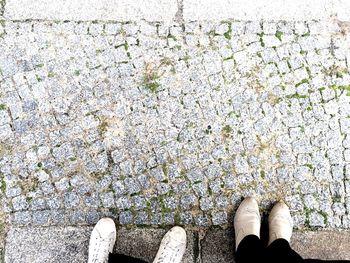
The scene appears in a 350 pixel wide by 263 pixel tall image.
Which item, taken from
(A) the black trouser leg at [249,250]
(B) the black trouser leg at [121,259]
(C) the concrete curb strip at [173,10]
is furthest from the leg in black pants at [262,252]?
(C) the concrete curb strip at [173,10]

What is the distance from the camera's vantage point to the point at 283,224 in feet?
12.9

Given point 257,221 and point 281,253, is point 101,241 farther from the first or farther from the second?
point 281,253

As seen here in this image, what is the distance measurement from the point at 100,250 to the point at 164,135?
3.19 ft

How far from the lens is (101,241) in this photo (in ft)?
13.0

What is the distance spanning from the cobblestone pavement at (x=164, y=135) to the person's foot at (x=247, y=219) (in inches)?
3.7

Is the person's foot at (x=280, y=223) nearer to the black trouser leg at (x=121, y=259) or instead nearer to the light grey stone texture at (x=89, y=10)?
the black trouser leg at (x=121, y=259)

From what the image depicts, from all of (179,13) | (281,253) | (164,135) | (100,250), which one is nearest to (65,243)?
(100,250)

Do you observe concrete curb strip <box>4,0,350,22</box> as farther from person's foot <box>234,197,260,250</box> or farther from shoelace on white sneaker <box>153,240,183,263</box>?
shoelace on white sneaker <box>153,240,183,263</box>

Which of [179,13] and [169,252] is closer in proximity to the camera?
[169,252]

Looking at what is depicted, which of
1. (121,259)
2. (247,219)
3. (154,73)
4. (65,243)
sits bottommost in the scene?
(121,259)

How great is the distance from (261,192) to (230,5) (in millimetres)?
1453

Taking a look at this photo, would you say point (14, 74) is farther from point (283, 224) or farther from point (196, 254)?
point (283, 224)

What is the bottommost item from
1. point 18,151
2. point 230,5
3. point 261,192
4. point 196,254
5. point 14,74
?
point 196,254

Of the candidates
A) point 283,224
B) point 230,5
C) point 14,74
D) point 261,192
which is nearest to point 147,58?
point 230,5
